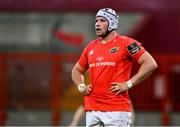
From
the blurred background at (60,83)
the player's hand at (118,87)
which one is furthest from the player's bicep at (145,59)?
the blurred background at (60,83)

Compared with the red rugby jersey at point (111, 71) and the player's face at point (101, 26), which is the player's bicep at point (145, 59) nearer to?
the red rugby jersey at point (111, 71)

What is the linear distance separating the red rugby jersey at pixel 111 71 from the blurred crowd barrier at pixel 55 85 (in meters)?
7.05

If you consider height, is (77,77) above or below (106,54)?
below

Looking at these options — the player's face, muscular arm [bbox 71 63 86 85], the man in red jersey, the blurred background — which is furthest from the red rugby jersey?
the blurred background

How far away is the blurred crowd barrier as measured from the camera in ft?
49.3

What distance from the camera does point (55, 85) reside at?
50.0ft

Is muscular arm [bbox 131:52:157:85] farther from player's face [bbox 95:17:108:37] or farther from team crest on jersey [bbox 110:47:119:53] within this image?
player's face [bbox 95:17:108:37]

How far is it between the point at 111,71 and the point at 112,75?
4 centimetres

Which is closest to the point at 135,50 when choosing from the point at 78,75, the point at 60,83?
the point at 78,75

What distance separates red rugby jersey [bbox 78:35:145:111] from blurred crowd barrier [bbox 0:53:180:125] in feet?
23.1

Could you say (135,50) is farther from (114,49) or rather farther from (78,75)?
(78,75)

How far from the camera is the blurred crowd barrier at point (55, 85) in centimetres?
1504

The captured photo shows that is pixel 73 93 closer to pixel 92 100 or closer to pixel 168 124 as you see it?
pixel 168 124

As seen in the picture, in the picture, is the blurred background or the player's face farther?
the blurred background
